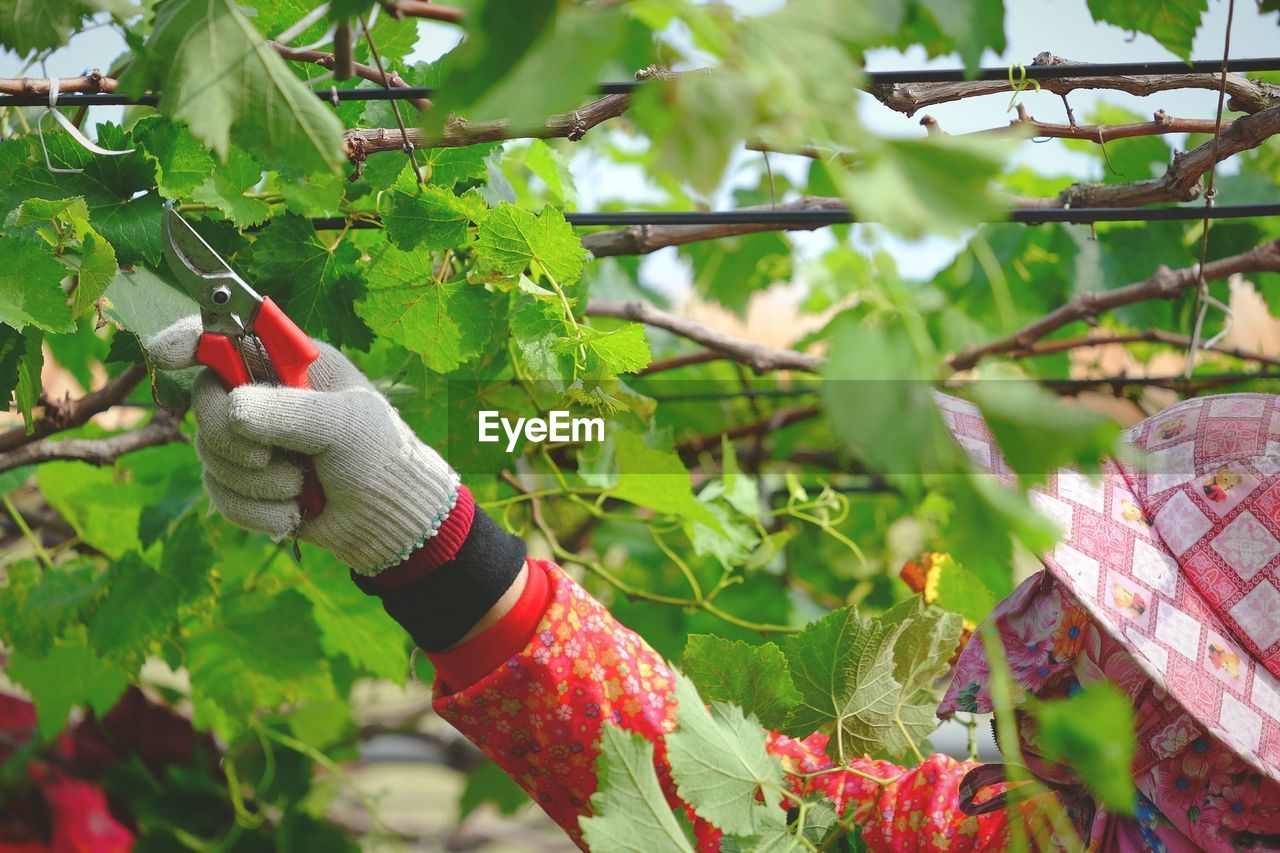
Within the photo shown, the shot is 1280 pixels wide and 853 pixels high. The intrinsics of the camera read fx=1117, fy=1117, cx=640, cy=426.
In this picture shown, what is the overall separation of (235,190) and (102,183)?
8cm

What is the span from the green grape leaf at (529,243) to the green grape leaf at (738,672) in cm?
27

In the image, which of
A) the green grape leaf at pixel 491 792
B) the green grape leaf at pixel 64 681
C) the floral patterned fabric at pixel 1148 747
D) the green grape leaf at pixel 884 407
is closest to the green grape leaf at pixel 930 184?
the green grape leaf at pixel 884 407

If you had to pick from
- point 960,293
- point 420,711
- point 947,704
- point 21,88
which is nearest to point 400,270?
point 21,88

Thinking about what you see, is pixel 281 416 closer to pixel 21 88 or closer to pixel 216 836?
pixel 21 88

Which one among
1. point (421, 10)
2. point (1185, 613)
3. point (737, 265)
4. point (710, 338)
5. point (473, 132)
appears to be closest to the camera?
point (421, 10)

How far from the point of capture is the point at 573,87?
0.30 metres

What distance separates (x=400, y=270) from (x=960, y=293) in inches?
37.7

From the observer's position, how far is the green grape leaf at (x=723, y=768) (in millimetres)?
656

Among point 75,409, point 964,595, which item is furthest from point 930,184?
point 75,409

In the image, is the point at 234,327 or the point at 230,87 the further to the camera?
the point at 234,327

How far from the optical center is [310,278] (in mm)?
770

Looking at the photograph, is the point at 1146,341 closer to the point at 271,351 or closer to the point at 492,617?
the point at 492,617

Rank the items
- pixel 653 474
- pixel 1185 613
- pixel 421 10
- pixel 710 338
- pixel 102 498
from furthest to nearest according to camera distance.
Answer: pixel 710 338, pixel 102 498, pixel 653 474, pixel 1185 613, pixel 421 10

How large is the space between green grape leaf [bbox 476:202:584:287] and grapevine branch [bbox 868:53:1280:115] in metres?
0.22
